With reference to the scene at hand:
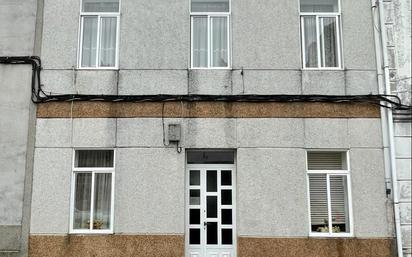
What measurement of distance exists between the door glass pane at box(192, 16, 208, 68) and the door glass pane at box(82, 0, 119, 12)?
5.72 ft

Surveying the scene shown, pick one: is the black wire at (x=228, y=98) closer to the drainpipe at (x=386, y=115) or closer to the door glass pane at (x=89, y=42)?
the drainpipe at (x=386, y=115)

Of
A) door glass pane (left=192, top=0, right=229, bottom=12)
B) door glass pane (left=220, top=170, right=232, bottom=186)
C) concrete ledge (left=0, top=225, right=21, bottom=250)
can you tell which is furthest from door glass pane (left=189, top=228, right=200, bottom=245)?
door glass pane (left=192, top=0, right=229, bottom=12)

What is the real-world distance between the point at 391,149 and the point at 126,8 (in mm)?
6093

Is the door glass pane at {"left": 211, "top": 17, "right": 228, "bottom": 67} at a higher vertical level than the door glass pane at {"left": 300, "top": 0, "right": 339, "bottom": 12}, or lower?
lower

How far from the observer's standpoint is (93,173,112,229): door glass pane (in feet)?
28.9

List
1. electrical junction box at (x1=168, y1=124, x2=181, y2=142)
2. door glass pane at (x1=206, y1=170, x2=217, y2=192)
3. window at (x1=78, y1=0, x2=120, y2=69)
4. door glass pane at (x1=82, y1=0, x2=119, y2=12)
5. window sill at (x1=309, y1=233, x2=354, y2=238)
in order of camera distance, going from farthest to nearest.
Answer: door glass pane at (x1=82, y1=0, x2=119, y2=12) → window at (x1=78, y1=0, x2=120, y2=69) → door glass pane at (x1=206, y1=170, x2=217, y2=192) → electrical junction box at (x1=168, y1=124, x2=181, y2=142) → window sill at (x1=309, y1=233, x2=354, y2=238)

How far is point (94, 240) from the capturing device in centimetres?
856

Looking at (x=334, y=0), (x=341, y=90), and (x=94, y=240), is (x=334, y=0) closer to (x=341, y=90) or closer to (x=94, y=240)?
(x=341, y=90)

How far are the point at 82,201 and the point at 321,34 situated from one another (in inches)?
238

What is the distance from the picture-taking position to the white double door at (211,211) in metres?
8.88

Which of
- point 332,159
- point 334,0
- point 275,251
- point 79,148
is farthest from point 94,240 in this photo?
point 334,0

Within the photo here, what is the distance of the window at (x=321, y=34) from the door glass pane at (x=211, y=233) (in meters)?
3.80

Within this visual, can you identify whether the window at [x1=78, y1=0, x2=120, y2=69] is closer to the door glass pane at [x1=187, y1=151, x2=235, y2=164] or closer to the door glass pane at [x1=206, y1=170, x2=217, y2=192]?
the door glass pane at [x1=187, y1=151, x2=235, y2=164]

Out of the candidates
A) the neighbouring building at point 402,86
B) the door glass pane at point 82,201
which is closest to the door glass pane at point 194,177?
the door glass pane at point 82,201
